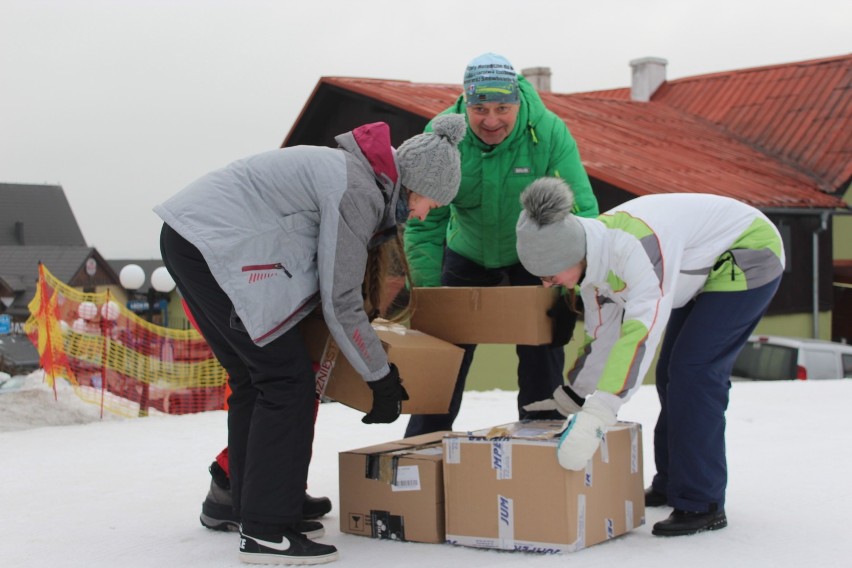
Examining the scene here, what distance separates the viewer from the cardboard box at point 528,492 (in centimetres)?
273

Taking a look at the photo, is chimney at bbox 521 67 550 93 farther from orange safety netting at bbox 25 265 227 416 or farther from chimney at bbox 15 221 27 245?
chimney at bbox 15 221 27 245

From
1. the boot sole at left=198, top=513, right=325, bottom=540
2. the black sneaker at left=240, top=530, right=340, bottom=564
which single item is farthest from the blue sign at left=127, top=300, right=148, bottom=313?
the black sneaker at left=240, top=530, right=340, bottom=564

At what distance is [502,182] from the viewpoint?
11.7ft

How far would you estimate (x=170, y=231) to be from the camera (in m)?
2.75

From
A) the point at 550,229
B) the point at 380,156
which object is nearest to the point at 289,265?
the point at 380,156

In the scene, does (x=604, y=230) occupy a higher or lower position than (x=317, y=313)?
higher

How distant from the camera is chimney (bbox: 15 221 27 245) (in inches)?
1313

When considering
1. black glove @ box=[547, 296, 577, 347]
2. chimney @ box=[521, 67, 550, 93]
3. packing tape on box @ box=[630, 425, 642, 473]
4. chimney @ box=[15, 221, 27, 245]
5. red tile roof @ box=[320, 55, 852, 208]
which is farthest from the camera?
chimney @ box=[15, 221, 27, 245]

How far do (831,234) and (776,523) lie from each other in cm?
1535

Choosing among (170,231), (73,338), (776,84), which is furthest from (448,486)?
(776,84)

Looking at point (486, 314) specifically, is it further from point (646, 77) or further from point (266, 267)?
point (646, 77)

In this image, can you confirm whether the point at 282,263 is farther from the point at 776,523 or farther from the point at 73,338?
the point at 73,338

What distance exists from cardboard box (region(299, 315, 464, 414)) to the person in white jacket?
15.3 inches

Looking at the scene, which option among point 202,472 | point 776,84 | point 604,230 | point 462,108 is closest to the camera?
point 604,230
